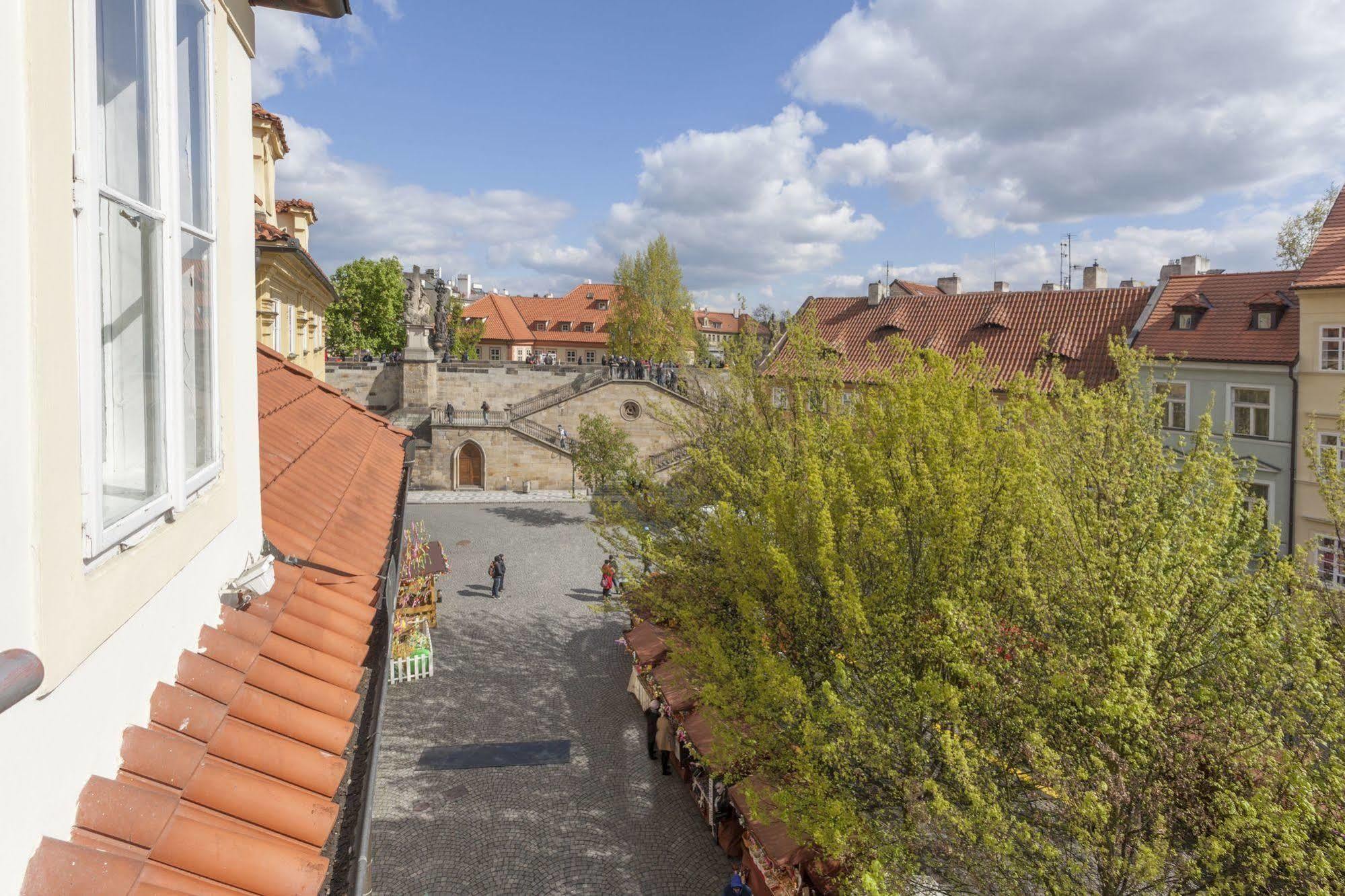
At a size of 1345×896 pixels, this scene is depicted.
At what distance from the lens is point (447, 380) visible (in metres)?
42.5

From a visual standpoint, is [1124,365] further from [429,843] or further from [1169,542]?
[429,843]

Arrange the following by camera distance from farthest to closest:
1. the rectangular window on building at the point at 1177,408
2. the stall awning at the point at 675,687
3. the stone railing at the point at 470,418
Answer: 1. the stone railing at the point at 470,418
2. the rectangular window on building at the point at 1177,408
3. the stall awning at the point at 675,687

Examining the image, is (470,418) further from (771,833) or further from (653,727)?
(771,833)

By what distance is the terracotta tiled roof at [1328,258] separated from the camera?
19688mm

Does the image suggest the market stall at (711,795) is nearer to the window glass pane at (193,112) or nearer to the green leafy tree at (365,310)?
the window glass pane at (193,112)

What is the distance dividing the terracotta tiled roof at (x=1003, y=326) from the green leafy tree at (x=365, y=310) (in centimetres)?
3320

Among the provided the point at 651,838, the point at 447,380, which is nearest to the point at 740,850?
the point at 651,838

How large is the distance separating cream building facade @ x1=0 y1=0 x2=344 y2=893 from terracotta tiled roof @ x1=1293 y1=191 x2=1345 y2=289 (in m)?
24.5

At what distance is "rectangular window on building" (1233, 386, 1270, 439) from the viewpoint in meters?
21.6

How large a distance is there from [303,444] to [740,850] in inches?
335


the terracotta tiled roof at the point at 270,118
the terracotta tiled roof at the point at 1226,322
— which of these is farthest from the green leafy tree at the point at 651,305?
the terracotta tiled roof at the point at 270,118

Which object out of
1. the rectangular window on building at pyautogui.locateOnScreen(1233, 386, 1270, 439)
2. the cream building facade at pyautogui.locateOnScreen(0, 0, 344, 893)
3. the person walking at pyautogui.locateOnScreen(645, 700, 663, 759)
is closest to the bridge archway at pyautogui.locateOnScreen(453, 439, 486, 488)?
the person walking at pyautogui.locateOnScreen(645, 700, 663, 759)

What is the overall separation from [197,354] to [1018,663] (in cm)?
703

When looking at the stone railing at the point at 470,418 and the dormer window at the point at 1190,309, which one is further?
the stone railing at the point at 470,418
